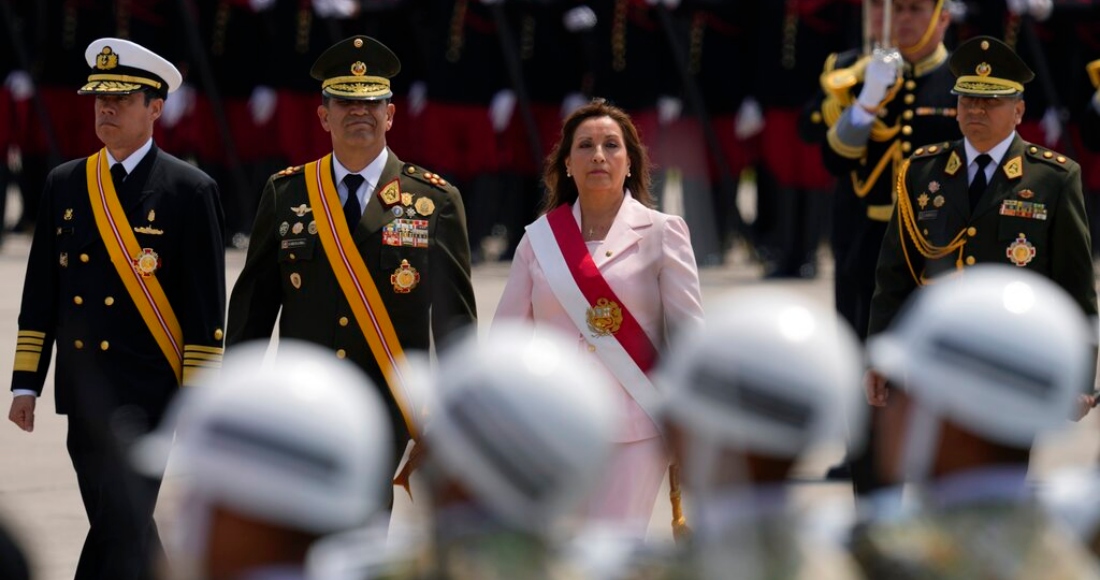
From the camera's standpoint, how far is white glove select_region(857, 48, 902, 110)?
275 inches

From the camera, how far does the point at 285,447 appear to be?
2395mm

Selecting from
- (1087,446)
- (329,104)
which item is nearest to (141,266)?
(329,104)

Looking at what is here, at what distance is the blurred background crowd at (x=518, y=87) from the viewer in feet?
45.4

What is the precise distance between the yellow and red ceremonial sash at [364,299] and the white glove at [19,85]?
402 inches

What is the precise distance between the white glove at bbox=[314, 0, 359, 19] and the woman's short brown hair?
29.6 feet

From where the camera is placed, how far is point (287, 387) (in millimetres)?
2400

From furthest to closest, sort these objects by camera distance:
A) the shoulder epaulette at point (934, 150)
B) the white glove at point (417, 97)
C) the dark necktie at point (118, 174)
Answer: the white glove at point (417, 97) < the shoulder epaulette at point (934, 150) < the dark necktie at point (118, 174)

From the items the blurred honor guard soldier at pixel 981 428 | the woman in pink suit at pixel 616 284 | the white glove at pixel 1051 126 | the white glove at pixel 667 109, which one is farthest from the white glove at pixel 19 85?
the blurred honor guard soldier at pixel 981 428

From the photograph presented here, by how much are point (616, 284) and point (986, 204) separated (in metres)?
1.09

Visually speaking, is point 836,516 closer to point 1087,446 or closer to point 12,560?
point 12,560

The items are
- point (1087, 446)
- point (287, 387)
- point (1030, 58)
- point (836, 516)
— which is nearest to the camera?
point (287, 387)

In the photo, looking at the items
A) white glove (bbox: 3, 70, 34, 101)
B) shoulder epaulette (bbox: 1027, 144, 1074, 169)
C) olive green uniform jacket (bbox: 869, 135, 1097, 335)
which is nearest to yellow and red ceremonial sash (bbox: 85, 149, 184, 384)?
olive green uniform jacket (bbox: 869, 135, 1097, 335)

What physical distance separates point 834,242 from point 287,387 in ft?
17.8

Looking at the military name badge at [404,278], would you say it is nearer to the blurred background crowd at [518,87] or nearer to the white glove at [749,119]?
the blurred background crowd at [518,87]
